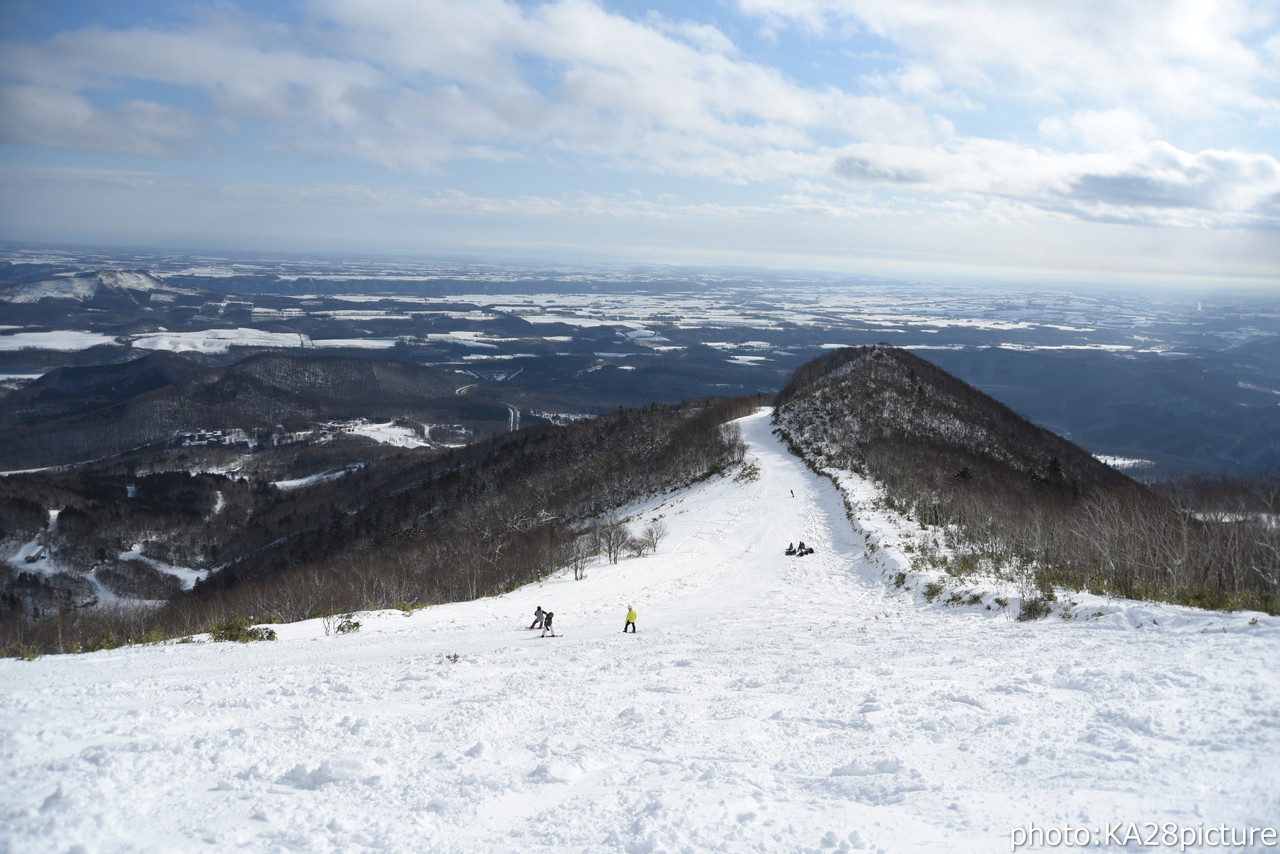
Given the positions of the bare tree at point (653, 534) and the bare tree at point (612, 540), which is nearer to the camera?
the bare tree at point (612, 540)

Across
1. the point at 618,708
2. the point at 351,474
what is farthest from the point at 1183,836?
the point at 351,474

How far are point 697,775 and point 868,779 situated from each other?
249 cm

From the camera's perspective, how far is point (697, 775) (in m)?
10.1

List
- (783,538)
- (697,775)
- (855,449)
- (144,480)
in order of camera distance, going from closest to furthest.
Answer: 1. (697,775)
2. (783,538)
3. (855,449)
4. (144,480)

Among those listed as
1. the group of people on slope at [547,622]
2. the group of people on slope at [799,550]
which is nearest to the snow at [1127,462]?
the group of people on slope at [799,550]

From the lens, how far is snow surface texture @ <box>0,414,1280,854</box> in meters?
8.43

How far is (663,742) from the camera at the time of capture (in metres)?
11.5

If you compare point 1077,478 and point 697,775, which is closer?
point 697,775

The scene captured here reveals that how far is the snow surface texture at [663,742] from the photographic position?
843 centimetres

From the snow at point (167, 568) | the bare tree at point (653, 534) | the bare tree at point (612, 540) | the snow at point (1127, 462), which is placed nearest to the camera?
the bare tree at point (612, 540)

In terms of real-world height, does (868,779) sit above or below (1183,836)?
below

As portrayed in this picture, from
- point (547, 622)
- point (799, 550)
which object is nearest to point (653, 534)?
point (799, 550)

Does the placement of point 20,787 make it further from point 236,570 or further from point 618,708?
point 236,570

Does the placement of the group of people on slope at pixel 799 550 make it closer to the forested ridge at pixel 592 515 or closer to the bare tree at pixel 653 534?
the forested ridge at pixel 592 515
